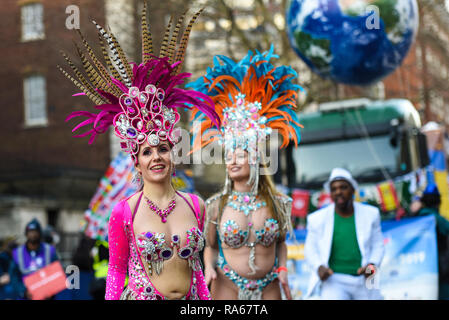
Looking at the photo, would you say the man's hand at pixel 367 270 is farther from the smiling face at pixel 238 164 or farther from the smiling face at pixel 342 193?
the smiling face at pixel 238 164

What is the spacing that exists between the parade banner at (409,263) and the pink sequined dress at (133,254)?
4.13 meters

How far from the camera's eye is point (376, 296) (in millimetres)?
6934

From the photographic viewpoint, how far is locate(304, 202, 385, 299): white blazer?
695 cm

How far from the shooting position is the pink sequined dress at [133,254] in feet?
14.1

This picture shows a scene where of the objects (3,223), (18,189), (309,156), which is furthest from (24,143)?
(309,156)

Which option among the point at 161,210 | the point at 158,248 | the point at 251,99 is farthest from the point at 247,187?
the point at 158,248

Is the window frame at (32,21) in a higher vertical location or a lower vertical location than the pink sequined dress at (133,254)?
higher

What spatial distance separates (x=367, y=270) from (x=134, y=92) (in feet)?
10.9

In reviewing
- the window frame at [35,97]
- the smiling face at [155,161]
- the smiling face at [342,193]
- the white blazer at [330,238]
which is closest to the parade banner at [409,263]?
the white blazer at [330,238]

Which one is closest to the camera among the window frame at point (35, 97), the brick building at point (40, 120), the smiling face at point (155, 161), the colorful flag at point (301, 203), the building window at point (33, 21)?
the smiling face at point (155, 161)

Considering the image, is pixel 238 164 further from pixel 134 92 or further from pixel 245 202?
pixel 134 92

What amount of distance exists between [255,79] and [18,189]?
16204 mm

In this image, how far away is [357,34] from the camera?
8562mm

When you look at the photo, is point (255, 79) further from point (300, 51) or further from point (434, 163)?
point (434, 163)
